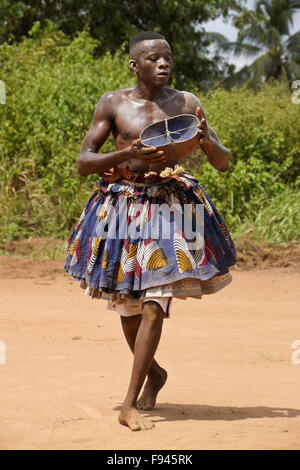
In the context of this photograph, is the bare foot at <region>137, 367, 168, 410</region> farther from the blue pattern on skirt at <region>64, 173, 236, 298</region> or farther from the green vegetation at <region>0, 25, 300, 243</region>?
the green vegetation at <region>0, 25, 300, 243</region>

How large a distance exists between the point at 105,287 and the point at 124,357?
161 cm

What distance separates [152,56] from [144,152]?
53cm

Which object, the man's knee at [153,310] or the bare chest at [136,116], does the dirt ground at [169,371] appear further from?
the bare chest at [136,116]

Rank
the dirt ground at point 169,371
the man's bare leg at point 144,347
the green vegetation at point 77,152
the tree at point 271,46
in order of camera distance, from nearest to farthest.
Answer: the dirt ground at point 169,371 → the man's bare leg at point 144,347 → the green vegetation at point 77,152 → the tree at point 271,46

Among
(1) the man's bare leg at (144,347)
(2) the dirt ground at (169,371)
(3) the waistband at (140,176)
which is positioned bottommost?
(2) the dirt ground at (169,371)

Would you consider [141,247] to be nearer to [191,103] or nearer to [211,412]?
[191,103]

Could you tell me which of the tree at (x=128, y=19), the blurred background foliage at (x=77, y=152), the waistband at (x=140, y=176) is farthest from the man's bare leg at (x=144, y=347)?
the tree at (x=128, y=19)

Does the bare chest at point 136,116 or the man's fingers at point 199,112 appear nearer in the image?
the man's fingers at point 199,112

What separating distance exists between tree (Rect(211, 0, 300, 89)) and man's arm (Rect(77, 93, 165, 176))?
23969mm

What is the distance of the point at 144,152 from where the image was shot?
3.52 meters

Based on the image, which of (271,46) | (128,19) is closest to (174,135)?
(128,19)

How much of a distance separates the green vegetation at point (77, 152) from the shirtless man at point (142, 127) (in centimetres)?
597

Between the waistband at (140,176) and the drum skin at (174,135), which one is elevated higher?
the drum skin at (174,135)

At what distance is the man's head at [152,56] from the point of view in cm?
375
